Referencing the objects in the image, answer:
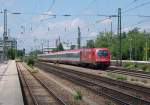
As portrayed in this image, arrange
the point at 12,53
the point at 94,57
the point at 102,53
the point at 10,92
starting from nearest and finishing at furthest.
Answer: the point at 10,92, the point at 94,57, the point at 102,53, the point at 12,53

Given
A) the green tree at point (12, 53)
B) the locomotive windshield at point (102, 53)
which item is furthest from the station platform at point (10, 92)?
the green tree at point (12, 53)

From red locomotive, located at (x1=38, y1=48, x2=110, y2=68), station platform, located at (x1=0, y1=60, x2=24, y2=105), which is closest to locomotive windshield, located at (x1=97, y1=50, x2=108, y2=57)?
red locomotive, located at (x1=38, y1=48, x2=110, y2=68)

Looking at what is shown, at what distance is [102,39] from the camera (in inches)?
5674

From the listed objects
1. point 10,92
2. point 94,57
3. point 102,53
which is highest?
point 102,53

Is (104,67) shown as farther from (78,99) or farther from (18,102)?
(18,102)

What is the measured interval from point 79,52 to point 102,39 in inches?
3040

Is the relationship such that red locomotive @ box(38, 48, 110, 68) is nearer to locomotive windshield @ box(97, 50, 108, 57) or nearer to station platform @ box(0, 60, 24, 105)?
locomotive windshield @ box(97, 50, 108, 57)

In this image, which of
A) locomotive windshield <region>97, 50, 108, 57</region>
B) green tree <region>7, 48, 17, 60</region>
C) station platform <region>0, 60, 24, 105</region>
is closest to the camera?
station platform <region>0, 60, 24, 105</region>

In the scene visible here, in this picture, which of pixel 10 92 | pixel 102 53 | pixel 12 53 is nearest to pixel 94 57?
pixel 102 53

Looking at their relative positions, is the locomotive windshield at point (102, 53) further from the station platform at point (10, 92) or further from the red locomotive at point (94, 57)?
the station platform at point (10, 92)

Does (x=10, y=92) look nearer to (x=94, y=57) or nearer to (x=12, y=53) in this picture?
(x=94, y=57)

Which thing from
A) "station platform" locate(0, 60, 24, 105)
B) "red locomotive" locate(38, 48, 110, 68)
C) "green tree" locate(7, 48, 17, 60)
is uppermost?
"green tree" locate(7, 48, 17, 60)

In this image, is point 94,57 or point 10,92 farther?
point 94,57

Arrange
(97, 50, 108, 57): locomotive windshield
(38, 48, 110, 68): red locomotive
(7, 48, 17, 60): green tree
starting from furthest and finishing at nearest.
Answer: (7, 48, 17, 60): green tree
(97, 50, 108, 57): locomotive windshield
(38, 48, 110, 68): red locomotive
